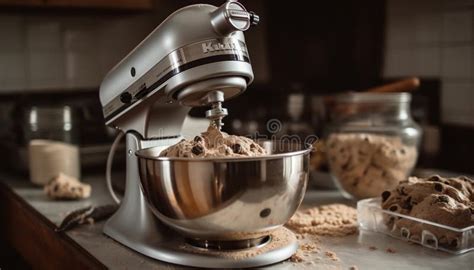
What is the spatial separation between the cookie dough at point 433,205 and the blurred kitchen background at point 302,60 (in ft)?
2.80

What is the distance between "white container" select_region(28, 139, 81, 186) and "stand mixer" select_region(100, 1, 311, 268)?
0.54 m

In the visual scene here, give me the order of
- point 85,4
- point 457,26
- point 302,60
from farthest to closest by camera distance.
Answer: point 302,60
point 457,26
point 85,4

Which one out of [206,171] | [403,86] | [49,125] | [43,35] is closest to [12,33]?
[43,35]

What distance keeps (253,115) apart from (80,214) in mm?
1208

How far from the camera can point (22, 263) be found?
1.18 meters

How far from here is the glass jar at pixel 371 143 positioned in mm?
1093

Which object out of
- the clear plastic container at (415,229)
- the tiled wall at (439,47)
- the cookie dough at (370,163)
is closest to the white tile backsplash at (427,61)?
the tiled wall at (439,47)

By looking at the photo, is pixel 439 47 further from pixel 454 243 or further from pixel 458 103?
pixel 454 243

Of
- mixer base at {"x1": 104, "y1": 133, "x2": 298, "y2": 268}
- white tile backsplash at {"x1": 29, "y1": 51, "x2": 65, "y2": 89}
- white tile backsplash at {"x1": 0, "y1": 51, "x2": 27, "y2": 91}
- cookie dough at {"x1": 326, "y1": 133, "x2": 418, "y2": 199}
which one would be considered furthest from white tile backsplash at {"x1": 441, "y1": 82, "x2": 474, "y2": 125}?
white tile backsplash at {"x1": 0, "y1": 51, "x2": 27, "y2": 91}

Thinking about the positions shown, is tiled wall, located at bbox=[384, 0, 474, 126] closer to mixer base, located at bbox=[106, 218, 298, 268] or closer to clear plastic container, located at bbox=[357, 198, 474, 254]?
clear plastic container, located at bbox=[357, 198, 474, 254]

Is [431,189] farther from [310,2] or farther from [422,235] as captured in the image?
[310,2]

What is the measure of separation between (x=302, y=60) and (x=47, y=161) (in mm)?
1221

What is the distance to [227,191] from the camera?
2.23 feet

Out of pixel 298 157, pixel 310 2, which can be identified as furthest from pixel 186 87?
pixel 310 2
